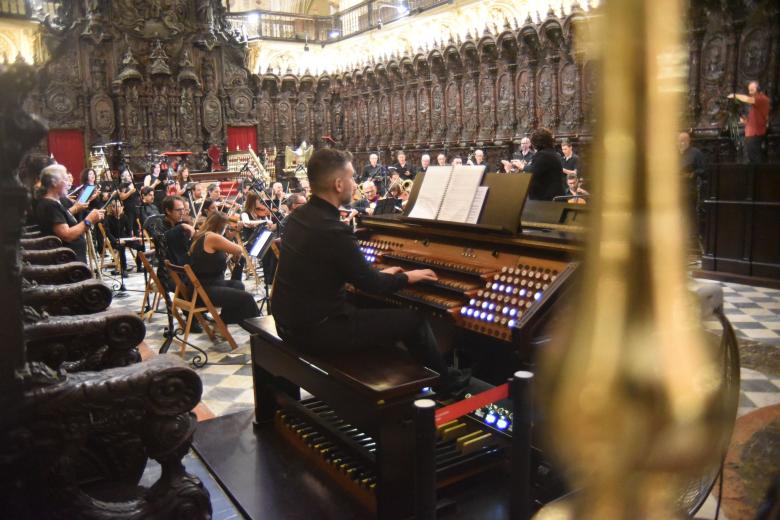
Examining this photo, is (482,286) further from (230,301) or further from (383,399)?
(230,301)

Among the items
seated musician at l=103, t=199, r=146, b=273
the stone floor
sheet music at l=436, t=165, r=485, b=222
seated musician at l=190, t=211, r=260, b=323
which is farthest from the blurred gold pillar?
seated musician at l=103, t=199, r=146, b=273

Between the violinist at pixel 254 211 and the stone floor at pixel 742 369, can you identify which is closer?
the stone floor at pixel 742 369

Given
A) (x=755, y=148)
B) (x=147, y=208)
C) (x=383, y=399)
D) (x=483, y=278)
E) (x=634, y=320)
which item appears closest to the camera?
(x=634, y=320)

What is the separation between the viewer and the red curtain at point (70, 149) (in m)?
17.5

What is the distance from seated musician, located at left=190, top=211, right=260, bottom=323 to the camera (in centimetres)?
542

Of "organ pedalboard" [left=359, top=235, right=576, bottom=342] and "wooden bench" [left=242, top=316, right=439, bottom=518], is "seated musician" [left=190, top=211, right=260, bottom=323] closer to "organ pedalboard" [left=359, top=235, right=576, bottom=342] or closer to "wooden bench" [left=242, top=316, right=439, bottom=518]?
"organ pedalboard" [left=359, top=235, right=576, bottom=342]

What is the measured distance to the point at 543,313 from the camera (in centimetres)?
251

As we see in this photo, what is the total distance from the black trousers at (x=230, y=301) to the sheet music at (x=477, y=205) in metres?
2.77

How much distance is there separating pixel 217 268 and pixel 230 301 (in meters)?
0.33

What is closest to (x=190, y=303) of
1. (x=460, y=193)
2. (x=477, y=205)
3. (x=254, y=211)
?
(x=254, y=211)

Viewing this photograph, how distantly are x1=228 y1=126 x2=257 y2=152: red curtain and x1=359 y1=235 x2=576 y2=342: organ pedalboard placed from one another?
1726cm

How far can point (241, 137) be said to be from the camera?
20031 mm

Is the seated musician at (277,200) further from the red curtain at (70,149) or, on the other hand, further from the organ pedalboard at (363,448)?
the red curtain at (70,149)

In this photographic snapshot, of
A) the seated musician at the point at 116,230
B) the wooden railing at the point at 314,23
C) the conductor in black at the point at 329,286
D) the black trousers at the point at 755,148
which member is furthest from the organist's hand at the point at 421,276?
the wooden railing at the point at 314,23
